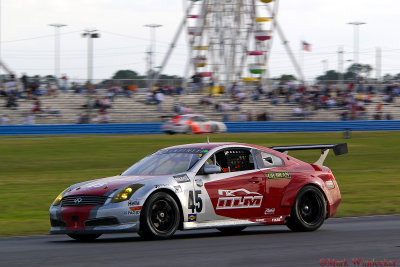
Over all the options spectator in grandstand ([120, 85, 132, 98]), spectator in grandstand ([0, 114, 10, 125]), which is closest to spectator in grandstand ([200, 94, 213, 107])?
spectator in grandstand ([120, 85, 132, 98])

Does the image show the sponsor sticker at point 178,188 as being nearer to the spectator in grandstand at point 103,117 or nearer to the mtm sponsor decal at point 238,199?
the mtm sponsor decal at point 238,199

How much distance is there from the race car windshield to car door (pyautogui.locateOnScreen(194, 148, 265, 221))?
0.65 ft

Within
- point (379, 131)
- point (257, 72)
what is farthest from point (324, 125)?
point (257, 72)

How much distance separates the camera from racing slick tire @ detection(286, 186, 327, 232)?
9.71 metres

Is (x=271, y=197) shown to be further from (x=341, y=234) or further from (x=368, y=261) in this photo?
(x=368, y=261)

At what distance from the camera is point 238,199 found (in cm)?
930

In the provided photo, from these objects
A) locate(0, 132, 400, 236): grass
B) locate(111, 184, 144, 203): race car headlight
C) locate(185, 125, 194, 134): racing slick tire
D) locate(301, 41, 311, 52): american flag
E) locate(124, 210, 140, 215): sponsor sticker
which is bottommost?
locate(0, 132, 400, 236): grass

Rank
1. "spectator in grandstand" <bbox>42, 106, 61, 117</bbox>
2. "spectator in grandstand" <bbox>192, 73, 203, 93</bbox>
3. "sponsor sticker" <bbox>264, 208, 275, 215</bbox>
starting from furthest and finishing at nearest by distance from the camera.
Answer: "spectator in grandstand" <bbox>192, 73, 203, 93</bbox> < "spectator in grandstand" <bbox>42, 106, 61, 117</bbox> < "sponsor sticker" <bbox>264, 208, 275, 215</bbox>

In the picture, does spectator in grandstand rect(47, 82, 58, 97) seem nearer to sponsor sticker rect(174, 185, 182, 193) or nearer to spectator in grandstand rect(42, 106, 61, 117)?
spectator in grandstand rect(42, 106, 61, 117)

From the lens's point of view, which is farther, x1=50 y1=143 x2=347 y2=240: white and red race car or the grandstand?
the grandstand

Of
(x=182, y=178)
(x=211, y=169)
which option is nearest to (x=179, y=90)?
(x=211, y=169)

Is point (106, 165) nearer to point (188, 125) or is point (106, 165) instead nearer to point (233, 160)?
point (233, 160)

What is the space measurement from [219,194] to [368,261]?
8.82 ft

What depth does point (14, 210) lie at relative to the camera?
42.5ft
